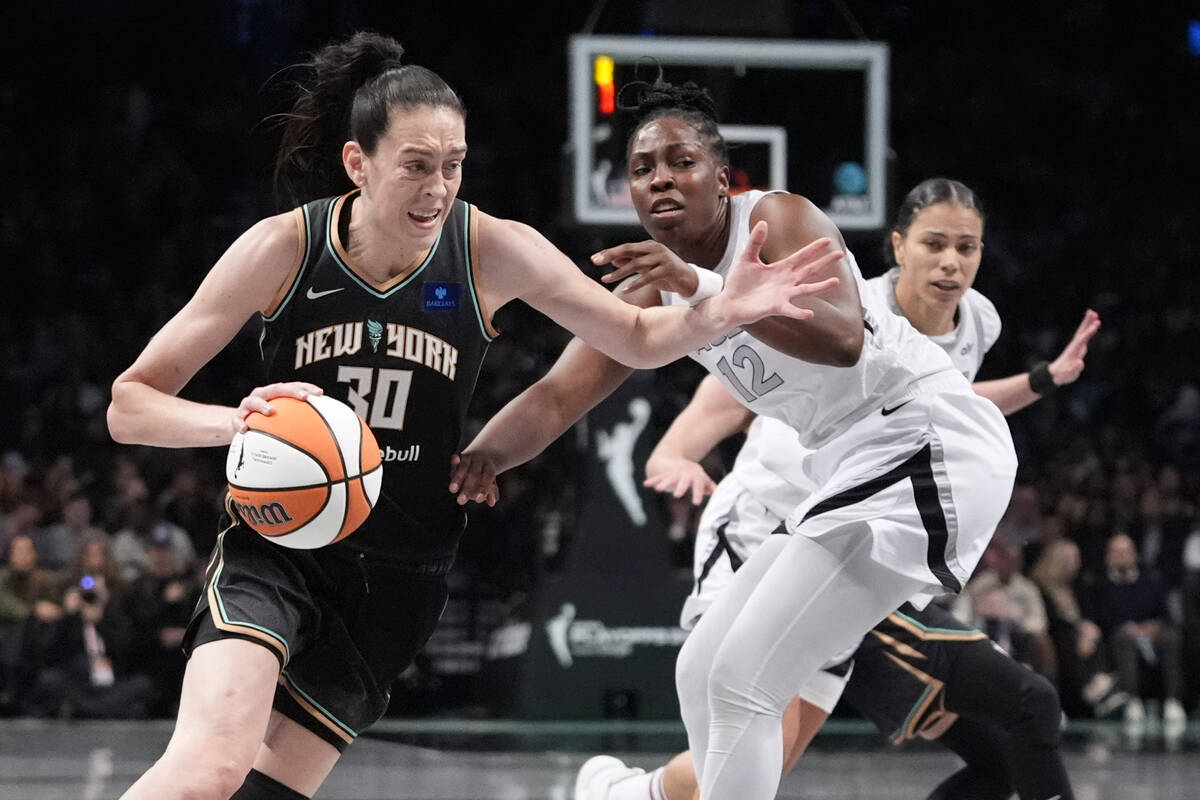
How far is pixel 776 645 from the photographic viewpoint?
3377mm

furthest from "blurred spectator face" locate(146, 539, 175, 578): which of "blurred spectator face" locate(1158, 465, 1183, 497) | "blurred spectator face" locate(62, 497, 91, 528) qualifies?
"blurred spectator face" locate(1158, 465, 1183, 497)

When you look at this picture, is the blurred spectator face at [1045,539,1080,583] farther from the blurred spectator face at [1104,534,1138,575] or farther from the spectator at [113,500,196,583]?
the spectator at [113,500,196,583]

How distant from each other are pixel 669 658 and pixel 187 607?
2.76m

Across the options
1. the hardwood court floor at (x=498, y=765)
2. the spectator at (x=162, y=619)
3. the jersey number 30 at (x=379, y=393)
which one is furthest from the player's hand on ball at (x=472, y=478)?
the spectator at (x=162, y=619)

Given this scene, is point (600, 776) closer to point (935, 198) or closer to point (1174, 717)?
point (935, 198)

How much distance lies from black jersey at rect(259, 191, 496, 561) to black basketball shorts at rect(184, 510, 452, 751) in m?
0.07

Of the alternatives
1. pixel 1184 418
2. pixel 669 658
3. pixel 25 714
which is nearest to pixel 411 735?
pixel 669 658

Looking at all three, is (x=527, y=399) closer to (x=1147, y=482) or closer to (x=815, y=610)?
(x=815, y=610)

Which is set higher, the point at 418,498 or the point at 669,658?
the point at 418,498

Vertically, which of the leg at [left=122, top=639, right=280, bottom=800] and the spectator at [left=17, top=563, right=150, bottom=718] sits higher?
the leg at [left=122, top=639, right=280, bottom=800]

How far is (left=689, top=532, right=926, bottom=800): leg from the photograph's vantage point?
3379mm

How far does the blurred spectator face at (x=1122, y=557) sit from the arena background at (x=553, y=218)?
527 mm

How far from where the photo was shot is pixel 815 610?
3.40 metres

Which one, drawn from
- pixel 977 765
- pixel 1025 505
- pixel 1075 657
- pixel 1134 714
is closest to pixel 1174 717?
pixel 1134 714
